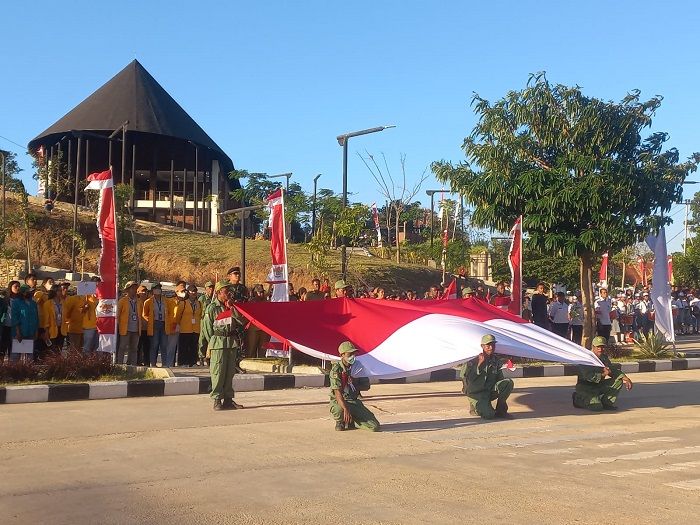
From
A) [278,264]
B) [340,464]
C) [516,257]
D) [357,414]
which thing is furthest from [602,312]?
[340,464]

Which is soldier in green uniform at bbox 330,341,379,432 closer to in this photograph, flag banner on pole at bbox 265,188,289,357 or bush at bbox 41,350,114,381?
bush at bbox 41,350,114,381

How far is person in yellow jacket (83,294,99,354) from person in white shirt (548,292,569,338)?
37.7 ft

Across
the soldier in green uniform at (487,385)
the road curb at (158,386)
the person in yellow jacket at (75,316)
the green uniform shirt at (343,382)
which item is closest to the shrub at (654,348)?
Result: the road curb at (158,386)

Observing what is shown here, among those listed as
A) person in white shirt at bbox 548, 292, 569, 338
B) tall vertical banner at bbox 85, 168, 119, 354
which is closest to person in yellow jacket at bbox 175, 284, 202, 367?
tall vertical banner at bbox 85, 168, 119, 354

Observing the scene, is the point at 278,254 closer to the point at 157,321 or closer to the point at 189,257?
the point at 157,321

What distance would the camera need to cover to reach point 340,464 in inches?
301

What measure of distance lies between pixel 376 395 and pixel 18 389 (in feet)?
16.8

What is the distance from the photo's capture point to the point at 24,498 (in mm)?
6191

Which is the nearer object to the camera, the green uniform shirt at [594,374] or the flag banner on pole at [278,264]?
the green uniform shirt at [594,374]

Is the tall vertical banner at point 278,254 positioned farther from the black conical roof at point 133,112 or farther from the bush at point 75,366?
the black conical roof at point 133,112

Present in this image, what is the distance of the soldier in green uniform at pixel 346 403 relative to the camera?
960cm

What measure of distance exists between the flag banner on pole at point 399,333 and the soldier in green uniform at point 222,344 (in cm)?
16

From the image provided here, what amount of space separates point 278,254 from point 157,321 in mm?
2753

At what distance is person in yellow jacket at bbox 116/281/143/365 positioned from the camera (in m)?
15.7
